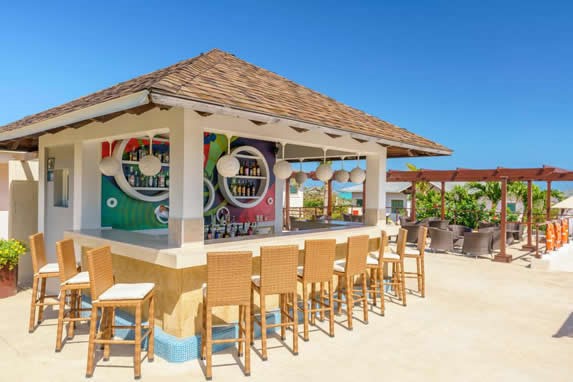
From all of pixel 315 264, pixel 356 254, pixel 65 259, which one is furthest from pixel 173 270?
pixel 356 254

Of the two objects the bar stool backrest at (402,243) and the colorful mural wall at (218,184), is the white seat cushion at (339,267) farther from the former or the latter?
the colorful mural wall at (218,184)

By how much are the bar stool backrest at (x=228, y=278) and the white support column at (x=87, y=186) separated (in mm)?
3174

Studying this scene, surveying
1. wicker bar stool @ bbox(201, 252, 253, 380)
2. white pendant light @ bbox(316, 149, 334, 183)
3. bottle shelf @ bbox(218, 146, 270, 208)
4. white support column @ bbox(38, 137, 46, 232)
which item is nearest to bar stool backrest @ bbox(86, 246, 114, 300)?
wicker bar stool @ bbox(201, 252, 253, 380)

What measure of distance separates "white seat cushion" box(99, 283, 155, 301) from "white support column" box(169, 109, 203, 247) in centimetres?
55

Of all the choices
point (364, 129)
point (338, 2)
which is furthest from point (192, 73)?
point (338, 2)

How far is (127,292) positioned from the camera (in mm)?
3449

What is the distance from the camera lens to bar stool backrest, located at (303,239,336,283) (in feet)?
13.5

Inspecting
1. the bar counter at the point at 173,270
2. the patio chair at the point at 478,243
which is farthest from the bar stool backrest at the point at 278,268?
the patio chair at the point at 478,243

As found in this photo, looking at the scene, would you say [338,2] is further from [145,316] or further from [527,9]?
[145,316]

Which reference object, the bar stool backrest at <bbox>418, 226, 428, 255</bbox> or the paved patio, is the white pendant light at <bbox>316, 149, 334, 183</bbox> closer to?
the bar stool backrest at <bbox>418, 226, 428, 255</bbox>

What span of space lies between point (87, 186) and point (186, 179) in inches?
98.5

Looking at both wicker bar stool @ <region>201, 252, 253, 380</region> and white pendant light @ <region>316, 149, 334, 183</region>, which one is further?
white pendant light @ <region>316, 149, 334, 183</region>

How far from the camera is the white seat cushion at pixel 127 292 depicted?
3331 millimetres

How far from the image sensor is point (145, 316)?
14.0ft
